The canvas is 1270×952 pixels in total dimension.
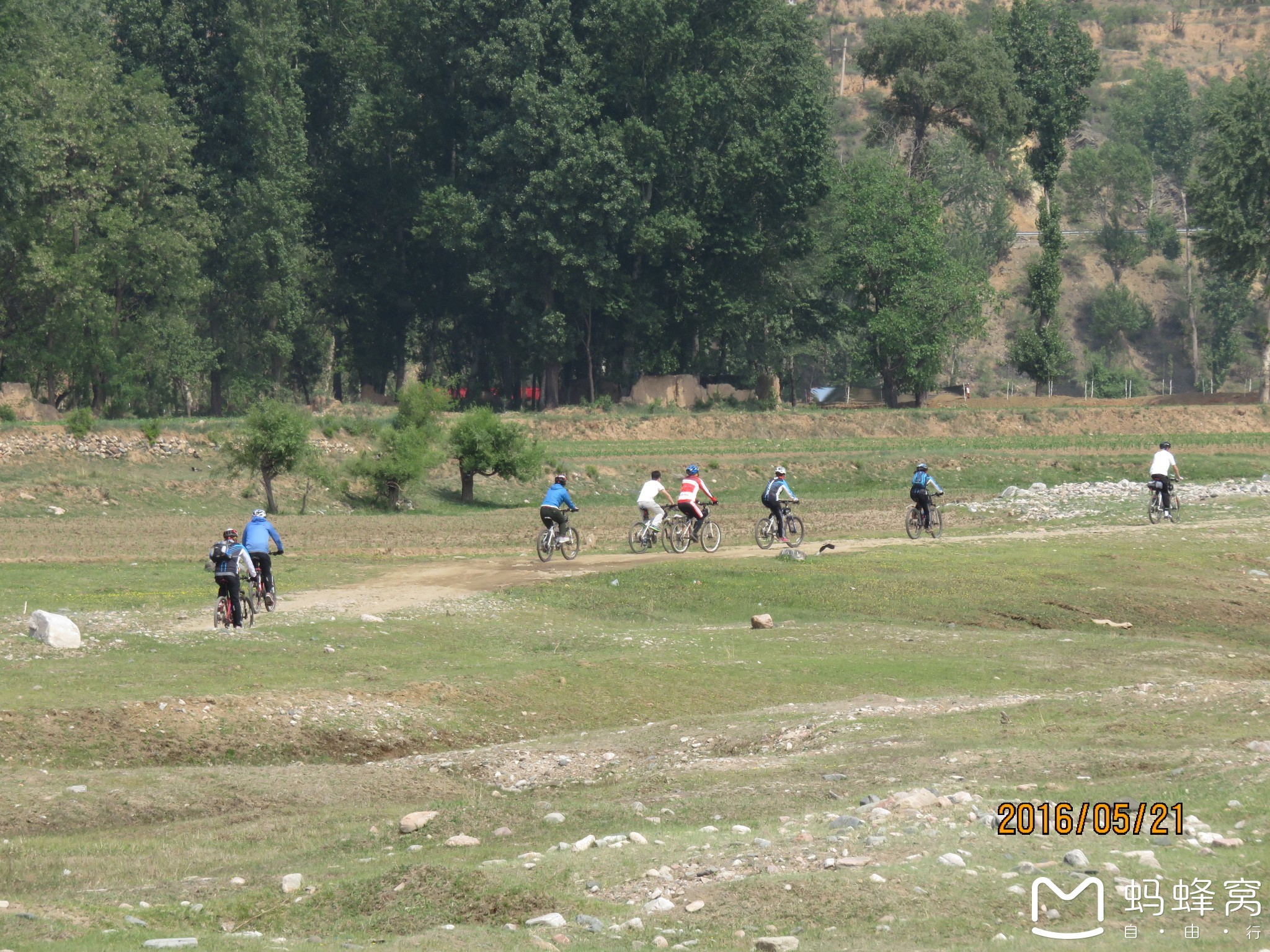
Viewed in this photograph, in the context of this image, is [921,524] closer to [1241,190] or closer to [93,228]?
[93,228]

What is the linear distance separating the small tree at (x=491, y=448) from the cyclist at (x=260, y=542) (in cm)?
2636

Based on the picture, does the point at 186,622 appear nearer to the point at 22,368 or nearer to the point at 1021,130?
the point at 22,368

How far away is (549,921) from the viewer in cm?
1012

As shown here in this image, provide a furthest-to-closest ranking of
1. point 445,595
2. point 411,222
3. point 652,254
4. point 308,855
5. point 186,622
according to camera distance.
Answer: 1. point 411,222
2. point 652,254
3. point 445,595
4. point 186,622
5. point 308,855

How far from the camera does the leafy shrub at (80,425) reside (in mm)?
53469

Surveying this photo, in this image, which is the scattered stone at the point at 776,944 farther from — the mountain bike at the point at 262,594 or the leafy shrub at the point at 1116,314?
the leafy shrub at the point at 1116,314

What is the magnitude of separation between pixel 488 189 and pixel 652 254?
9825 mm

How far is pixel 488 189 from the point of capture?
78.8m

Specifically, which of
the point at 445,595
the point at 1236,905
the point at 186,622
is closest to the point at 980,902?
the point at 1236,905

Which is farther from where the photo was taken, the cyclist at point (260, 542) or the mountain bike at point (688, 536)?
the mountain bike at point (688, 536)

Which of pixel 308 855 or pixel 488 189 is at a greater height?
pixel 488 189

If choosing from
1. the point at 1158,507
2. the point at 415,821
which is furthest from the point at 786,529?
the point at 415,821

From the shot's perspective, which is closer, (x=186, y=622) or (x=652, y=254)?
(x=186, y=622)

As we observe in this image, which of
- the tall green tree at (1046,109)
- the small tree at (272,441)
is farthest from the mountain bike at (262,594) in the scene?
the tall green tree at (1046,109)
